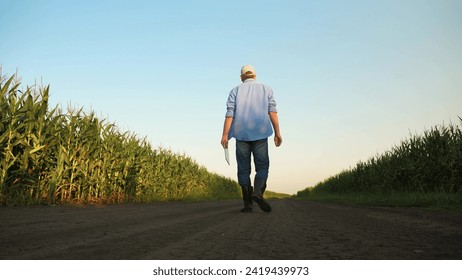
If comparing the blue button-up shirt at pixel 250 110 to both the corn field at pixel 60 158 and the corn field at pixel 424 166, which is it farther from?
the corn field at pixel 424 166

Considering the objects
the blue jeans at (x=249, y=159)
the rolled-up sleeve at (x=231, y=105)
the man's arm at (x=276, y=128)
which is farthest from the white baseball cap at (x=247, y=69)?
the blue jeans at (x=249, y=159)

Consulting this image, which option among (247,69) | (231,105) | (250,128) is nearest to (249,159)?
(250,128)

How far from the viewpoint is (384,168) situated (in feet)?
52.1

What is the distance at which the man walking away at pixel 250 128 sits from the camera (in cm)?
→ 487

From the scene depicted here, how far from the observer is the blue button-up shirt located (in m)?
4.93

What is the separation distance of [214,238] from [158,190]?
12.3 metres

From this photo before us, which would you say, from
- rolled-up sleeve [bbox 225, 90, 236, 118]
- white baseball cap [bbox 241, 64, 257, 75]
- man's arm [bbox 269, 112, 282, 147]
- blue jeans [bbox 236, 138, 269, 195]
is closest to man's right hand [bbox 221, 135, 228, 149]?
blue jeans [bbox 236, 138, 269, 195]

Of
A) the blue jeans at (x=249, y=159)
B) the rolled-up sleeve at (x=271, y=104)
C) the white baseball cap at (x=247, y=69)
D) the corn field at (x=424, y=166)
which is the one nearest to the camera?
the blue jeans at (x=249, y=159)

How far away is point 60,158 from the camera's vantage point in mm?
7145

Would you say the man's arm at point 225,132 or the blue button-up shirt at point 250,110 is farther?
the man's arm at point 225,132

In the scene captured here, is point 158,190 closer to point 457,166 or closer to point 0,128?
point 0,128

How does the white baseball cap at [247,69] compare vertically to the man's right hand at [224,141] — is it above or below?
above

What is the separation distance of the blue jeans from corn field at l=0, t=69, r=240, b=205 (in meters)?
4.00
